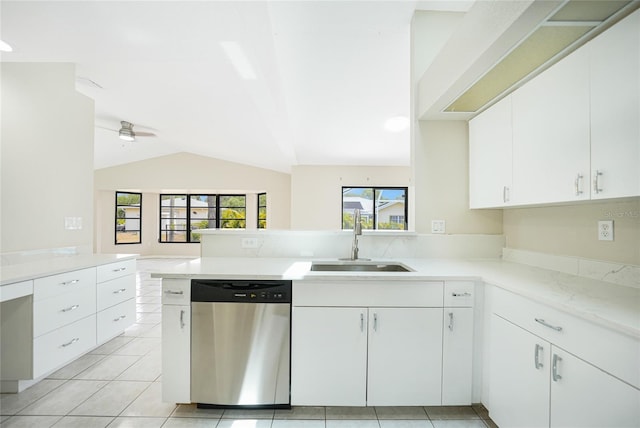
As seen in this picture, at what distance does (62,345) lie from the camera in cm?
221

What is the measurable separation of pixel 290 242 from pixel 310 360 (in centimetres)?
94

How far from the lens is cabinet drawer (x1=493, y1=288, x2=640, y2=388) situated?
93 cm

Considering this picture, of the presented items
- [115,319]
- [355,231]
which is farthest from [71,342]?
[355,231]

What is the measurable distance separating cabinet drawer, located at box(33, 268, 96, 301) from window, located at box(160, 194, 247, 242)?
740cm

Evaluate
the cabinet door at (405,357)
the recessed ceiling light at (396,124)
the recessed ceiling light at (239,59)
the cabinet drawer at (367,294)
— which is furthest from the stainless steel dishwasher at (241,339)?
the recessed ceiling light at (396,124)

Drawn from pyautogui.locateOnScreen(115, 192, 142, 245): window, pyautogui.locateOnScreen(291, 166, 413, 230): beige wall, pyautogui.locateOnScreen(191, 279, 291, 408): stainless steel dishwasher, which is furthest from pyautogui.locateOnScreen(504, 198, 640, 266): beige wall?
pyautogui.locateOnScreen(115, 192, 142, 245): window

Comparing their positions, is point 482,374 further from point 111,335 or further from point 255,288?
point 111,335

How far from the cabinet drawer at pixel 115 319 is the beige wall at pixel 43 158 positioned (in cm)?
82

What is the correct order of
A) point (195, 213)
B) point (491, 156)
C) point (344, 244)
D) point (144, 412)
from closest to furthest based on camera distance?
1. point (144, 412)
2. point (491, 156)
3. point (344, 244)
4. point (195, 213)

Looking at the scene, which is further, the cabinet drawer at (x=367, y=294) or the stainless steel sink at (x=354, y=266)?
the stainless steel sink at (x=354, y=266)

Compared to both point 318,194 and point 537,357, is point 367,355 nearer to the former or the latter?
point 537,357

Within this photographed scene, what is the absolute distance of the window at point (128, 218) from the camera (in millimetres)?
9328

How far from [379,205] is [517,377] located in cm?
635

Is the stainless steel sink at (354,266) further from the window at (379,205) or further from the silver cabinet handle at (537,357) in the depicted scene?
the window at (379,205)
